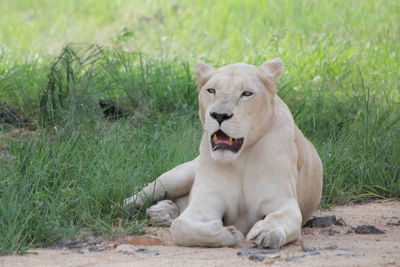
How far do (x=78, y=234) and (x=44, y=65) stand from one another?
359 cm

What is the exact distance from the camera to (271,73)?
497 cm

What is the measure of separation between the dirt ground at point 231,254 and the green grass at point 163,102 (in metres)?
0.22

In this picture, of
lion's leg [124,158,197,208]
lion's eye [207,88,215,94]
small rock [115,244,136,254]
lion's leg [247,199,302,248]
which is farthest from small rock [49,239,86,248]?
lion's eye [207,88,215,94]

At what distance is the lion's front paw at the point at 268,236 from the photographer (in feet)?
14.4

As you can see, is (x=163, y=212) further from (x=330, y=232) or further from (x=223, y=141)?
(x=330, y=232)

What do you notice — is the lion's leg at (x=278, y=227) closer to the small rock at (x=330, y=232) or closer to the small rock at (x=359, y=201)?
the small rock at (x=330, y=232)

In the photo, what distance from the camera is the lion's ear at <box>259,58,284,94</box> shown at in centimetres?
489

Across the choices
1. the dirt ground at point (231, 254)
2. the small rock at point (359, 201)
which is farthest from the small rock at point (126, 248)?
the small rock at point (359, 201)

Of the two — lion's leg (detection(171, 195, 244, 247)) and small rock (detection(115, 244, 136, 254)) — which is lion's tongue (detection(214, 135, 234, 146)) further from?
small rock (detection(115, 244, 136, 254))

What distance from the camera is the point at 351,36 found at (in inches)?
404

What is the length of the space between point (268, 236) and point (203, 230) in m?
0.37

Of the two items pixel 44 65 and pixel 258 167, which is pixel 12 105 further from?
pixel 258 167

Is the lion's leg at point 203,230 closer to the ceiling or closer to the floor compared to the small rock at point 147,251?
closer to the ceiling

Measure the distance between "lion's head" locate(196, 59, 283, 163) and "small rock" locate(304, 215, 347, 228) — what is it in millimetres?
844
